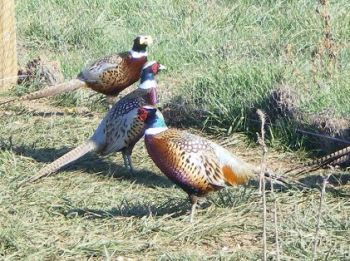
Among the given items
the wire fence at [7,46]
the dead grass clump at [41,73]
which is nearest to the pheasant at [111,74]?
the dead grass clump at [41,73]

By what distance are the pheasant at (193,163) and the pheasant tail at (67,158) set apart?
93 centimetres

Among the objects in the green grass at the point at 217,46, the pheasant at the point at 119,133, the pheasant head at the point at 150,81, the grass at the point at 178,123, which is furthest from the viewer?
the green grass at the point at 217,46

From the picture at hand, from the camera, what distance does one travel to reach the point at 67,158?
6.66 meters

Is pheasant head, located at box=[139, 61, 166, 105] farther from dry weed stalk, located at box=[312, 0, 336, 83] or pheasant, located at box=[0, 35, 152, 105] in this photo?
dry weed stalk, located at box=[312, 0, 336, 83]

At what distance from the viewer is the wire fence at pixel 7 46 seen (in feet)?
28.4

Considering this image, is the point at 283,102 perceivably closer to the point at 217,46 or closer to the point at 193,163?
the point at 193,163

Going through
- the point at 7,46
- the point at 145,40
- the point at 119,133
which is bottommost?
the point at 119,133

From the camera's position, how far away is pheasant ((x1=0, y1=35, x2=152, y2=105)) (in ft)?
26.5

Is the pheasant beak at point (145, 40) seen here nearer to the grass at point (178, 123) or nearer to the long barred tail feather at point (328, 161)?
the grass at point (178, 123)

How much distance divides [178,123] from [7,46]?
190 centimetres

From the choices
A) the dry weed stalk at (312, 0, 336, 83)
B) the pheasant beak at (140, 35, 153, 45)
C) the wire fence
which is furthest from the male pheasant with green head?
the wire fence

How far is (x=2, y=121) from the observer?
25.8 ft

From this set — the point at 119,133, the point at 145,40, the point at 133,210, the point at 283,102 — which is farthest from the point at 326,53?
the point at 133,210

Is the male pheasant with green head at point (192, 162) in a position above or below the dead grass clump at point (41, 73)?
above
